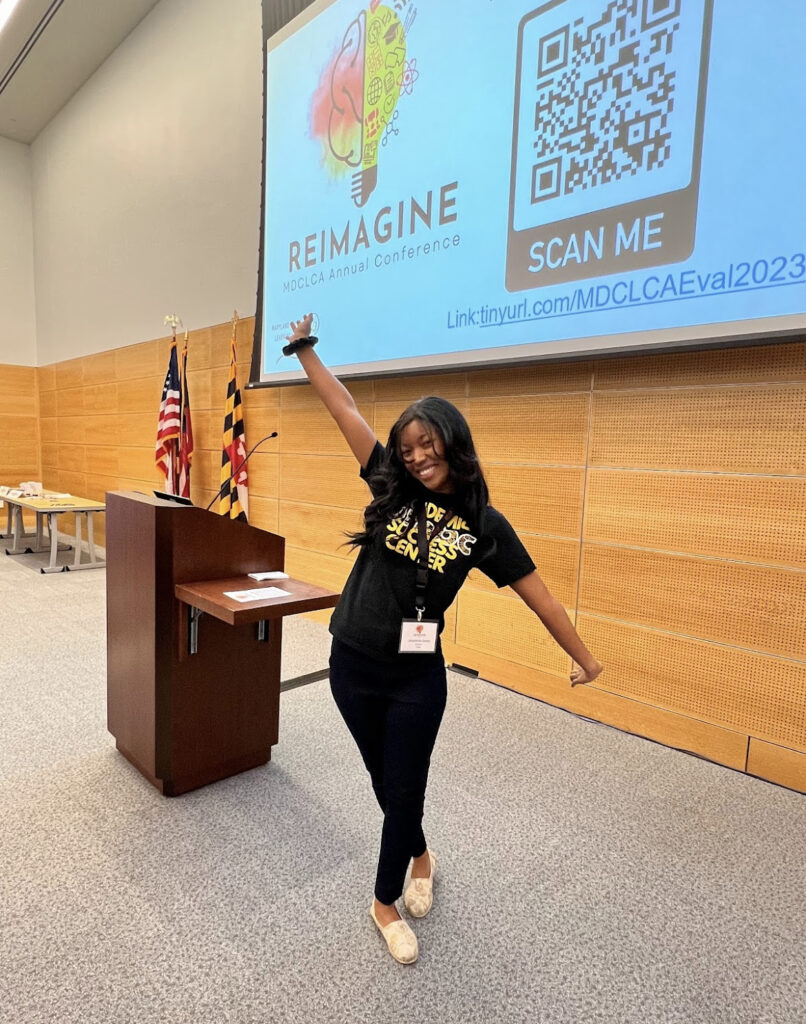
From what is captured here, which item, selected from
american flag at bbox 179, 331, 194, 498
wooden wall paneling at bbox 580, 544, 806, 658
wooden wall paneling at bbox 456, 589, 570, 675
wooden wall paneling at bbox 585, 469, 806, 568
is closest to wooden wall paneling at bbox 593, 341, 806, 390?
wooden wall paneling at bbox 585, 469, 806, 568

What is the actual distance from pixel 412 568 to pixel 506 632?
1804mm

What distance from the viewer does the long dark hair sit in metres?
1.29

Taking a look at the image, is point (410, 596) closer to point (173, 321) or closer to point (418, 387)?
point (418, 387)

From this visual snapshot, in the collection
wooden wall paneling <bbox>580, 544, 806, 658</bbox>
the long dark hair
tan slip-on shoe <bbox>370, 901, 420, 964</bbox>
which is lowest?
tan slip-on shoe <bbox>370, 901, 420, 964</bbox>

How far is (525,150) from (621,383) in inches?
41.3

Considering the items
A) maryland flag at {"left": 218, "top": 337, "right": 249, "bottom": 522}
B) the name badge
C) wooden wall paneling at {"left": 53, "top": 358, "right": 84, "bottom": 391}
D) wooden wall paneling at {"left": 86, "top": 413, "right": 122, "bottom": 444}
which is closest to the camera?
the name badge

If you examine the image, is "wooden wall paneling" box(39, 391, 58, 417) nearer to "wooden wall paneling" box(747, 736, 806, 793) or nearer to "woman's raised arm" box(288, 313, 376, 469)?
"woman's raised arm" box(288, 313, 376, 469)

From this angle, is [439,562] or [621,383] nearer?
[439,562]

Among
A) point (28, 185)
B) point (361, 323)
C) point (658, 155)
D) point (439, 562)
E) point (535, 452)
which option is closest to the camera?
point (439, 562)

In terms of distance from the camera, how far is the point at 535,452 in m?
2.83

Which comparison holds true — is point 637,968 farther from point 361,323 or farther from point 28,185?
point 28,185

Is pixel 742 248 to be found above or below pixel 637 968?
above

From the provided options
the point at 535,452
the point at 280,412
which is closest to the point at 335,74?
the point at 280,412

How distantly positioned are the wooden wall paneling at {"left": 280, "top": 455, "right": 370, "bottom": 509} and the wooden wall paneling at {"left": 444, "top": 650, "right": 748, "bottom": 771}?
1.23 meters
